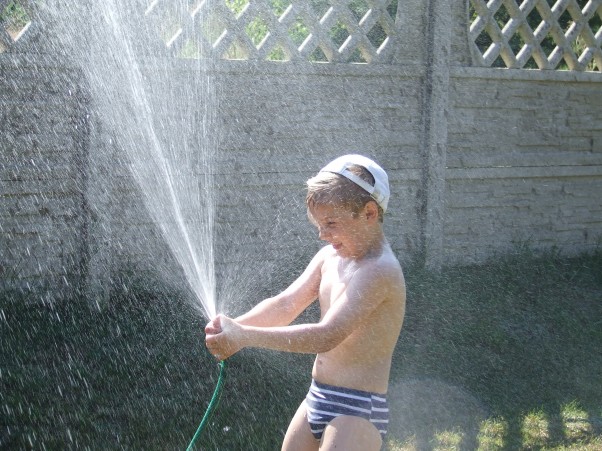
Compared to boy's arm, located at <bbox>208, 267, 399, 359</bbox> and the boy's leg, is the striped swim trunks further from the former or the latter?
boy's arm, located at <bbox>208, 267, 399, 359</bbox>

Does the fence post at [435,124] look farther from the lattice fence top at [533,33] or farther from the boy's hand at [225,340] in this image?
the boy's hand at [225,340]

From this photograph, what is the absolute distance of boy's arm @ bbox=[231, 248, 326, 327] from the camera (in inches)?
103

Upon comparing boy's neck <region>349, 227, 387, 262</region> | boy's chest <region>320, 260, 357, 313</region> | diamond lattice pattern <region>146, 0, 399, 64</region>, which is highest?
diamond lattice pattern <region>146, 0, 399, 64</region>

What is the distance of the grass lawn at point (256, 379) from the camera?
3572 mm

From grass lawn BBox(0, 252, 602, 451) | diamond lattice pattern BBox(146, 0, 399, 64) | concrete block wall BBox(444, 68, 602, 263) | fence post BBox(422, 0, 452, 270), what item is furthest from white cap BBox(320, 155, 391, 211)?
concrete block wall BBox(444, 68, 602, 263)

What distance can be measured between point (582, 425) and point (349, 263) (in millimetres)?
1986

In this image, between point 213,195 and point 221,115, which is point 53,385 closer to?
point 213,195

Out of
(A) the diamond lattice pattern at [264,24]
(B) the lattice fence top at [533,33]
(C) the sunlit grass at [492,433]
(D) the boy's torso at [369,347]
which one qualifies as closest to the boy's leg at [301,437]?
(D) the boy's torso at [369,347]

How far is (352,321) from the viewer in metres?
2.34

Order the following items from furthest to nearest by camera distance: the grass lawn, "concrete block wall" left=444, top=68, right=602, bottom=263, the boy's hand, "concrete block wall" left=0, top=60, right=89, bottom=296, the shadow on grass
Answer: "concrete block wall" left=444, top=68, right=602, bottom=263, "concrete block wall" left=0, top=60, right=89, bottom=296, the shadow on grass, the grass lawn, the boy's hand

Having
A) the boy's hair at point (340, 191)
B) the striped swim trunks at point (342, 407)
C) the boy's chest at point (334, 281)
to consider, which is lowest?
the striped swim trunks at point (342, 407)

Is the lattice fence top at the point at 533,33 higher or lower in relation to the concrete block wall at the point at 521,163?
higher

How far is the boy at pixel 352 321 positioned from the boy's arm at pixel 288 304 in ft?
0.43

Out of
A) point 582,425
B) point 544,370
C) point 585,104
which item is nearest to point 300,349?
point 582,425
